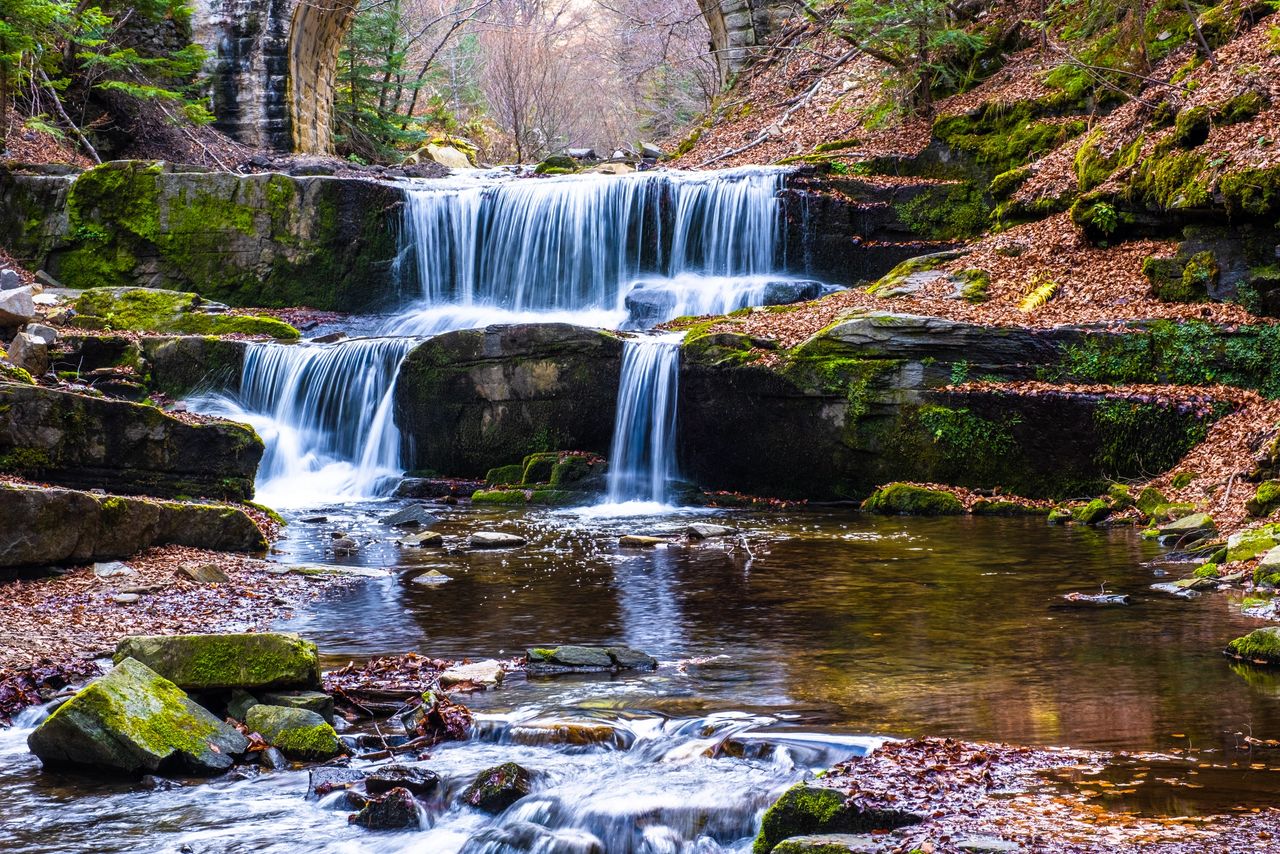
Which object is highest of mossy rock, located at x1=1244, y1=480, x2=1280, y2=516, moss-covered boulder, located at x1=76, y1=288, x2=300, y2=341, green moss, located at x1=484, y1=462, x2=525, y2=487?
moss-covered boulder, located at x1=76, y1=288, x2=300, y2=341

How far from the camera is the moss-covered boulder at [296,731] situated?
4.35 m

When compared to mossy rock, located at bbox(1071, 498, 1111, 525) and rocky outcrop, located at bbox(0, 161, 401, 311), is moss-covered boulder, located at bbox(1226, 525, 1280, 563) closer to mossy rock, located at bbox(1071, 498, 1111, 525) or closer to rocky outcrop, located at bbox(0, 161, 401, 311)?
mossy rock, located at bbox(1071, 498, 1111, 525)

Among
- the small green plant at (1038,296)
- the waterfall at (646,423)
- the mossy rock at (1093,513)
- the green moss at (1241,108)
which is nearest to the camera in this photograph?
the mossy rock at (1093,513)

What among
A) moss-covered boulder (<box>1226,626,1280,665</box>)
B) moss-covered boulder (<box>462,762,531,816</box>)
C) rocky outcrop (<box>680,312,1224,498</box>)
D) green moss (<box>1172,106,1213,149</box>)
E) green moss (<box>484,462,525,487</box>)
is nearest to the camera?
moss-covered boulder (<box>462,762,531,816</box>)

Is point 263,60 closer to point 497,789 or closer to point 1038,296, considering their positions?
point 1038,296

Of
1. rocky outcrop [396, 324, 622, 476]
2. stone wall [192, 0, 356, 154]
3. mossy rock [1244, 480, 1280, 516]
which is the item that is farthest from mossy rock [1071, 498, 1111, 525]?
stone wall [192, 0, 356, 154]

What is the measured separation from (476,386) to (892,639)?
878 cm

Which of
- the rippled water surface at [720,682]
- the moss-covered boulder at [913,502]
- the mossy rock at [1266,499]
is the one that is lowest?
the moss-covered boulder at [913,502]

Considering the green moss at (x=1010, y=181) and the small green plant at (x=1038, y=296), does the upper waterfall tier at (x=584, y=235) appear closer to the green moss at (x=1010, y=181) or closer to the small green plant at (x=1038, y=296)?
the green moss at (x=1010, y=181)

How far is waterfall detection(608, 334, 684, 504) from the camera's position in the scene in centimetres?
1338

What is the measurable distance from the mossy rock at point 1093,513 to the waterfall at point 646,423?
4594 mm

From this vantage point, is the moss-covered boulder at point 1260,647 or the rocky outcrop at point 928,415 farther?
the rocky outcrop at point 928,415

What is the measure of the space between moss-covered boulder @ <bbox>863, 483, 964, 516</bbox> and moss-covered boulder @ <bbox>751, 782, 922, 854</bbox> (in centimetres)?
840

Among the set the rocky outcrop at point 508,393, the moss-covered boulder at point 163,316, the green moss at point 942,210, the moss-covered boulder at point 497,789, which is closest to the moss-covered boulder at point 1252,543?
the moss-covered boulder at point 497,789
